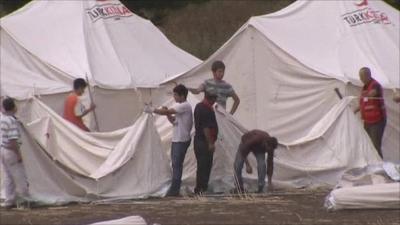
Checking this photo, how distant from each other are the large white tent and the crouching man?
285 mm

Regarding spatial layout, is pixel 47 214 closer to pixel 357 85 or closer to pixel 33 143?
pixel 33 143

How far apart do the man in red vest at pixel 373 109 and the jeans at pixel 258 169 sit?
2407 millimetres

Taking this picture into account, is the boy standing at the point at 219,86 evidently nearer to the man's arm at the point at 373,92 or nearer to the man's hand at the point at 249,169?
the man's hand at the point at 249,169

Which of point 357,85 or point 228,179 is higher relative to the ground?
point 357,85

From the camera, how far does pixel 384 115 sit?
1697 centimetres

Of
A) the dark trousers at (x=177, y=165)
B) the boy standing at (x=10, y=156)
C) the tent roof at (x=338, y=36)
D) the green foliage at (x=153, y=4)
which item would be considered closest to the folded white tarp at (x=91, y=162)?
the dark trousers at (x=177, y=165)

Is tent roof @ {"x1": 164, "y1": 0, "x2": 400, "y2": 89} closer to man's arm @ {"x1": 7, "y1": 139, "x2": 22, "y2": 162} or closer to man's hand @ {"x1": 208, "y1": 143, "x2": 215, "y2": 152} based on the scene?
man's hand @ {"x1": 208, "y1": 143, "x2": 215, "y2": 152}

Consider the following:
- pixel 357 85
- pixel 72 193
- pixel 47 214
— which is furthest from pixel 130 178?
pixel 357 85

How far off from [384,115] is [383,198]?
4.23 m

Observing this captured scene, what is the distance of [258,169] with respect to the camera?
15.3 metres

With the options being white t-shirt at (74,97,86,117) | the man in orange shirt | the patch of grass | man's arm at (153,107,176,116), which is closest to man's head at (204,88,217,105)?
man's arm at (153,107,176,116)

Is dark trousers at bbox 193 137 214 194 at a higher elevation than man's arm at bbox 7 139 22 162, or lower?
lower

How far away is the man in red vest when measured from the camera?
664 inches

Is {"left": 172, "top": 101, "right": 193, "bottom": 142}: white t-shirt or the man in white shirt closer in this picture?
the man in white shirt
